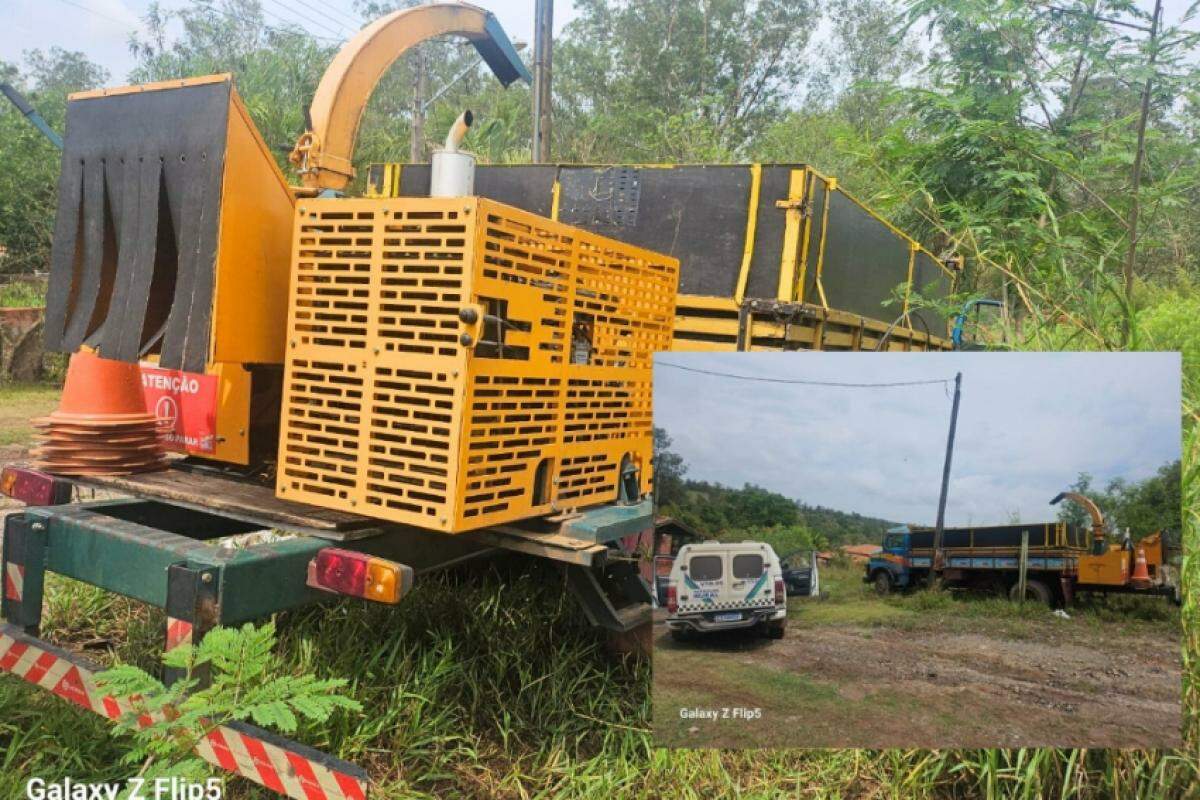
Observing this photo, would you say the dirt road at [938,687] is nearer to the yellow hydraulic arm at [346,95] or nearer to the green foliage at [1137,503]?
the green foliage at [1137,503]

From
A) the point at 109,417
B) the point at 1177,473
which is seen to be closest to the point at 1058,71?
the point at 1177,473

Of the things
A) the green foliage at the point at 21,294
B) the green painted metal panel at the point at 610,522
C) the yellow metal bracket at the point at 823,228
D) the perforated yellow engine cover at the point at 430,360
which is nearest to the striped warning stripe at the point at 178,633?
the perforated yellow engine cover at the point at 430,360

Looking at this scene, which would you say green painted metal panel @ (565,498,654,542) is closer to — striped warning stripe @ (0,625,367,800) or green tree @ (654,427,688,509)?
green tree @ (654,427,688,509)

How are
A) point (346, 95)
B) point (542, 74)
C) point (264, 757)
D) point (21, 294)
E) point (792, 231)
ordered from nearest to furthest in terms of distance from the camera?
point (264, 757) → point (346, 95) → point (792, 231) → point (542, 74) → point (21, 294)

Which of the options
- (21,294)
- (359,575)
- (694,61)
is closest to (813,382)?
(359,575)

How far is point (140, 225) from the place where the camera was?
10.3 feet

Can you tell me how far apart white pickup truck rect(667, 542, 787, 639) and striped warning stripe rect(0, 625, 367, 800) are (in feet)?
3.25

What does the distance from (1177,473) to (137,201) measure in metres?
3.48

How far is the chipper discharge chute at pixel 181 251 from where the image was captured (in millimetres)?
2949

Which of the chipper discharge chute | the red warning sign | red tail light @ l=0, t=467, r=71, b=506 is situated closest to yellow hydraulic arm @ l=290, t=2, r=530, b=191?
the chipper discharge chute

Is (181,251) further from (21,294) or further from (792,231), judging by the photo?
(21,294)

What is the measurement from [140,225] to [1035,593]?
318cm

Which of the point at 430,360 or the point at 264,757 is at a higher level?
the point at 430,360

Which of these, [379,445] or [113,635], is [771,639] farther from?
[113,635]
